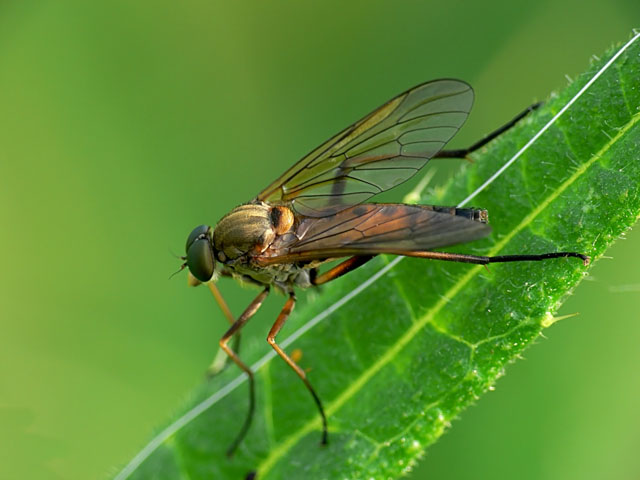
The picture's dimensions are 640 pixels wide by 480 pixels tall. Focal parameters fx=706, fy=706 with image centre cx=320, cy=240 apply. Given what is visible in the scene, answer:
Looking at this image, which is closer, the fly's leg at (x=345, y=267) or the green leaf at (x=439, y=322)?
the green leaf at (x=439, y=322)

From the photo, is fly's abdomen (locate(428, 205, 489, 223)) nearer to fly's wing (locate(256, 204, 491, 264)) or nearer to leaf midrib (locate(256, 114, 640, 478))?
fly's wing (locate(256, 204, 491, 264))

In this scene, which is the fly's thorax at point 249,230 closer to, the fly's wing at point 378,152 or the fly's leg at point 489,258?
the fly's wing at point 378,152

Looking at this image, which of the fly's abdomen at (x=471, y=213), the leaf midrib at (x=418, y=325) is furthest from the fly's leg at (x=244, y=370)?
the fly's abdomen at (x=471, y=213)

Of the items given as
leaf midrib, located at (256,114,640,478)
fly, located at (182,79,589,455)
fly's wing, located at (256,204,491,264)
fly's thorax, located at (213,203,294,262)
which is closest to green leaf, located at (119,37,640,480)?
leaf midrib, located at (256,114,640,478)

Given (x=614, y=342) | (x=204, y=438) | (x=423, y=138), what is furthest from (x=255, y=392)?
(x=614, y=342)

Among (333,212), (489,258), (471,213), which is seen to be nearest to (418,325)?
(489,258)

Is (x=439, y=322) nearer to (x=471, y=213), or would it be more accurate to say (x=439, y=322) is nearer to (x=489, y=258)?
(x=489, y=258)

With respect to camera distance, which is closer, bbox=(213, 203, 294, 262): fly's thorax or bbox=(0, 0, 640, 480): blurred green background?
bbox=(213, 203, 294, 262): fly's thorax
